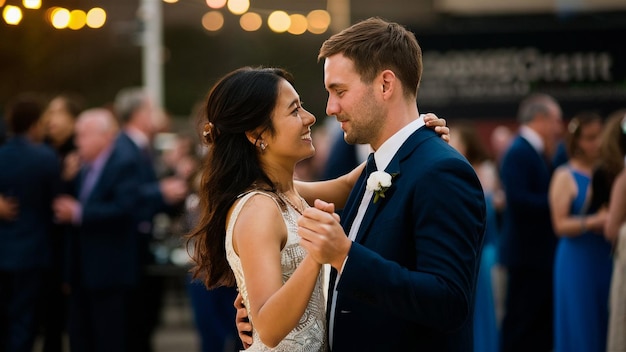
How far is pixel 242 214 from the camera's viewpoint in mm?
3484

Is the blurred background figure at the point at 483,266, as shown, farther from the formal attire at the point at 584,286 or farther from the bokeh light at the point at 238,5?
the bokeh light at the point at 238,5

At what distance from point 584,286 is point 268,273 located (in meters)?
5.06

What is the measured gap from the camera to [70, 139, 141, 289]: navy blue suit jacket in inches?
317

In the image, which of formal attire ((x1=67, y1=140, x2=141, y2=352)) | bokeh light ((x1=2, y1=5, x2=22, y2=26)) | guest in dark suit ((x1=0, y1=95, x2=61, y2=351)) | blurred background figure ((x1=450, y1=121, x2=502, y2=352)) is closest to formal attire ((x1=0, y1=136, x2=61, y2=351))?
guest in dark suit ((x1=0, y1=95, x2=61, y2=351))

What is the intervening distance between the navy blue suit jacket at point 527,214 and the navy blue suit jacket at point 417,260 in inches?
227

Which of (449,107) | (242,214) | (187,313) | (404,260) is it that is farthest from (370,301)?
(187,313)

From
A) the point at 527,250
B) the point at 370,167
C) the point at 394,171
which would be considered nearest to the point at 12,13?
the point at 527,250

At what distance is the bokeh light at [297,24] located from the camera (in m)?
13.3

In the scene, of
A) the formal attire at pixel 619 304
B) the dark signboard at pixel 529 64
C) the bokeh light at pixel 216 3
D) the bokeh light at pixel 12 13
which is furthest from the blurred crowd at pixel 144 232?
the dark signboard at pixel 529 64

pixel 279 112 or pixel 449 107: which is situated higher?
pixel 279 112

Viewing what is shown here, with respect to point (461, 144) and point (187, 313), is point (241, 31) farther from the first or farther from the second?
point (461, 144)

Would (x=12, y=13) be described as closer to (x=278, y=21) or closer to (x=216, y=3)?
(x=216, y=3)

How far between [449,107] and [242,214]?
8.63m

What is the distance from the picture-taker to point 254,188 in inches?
143
